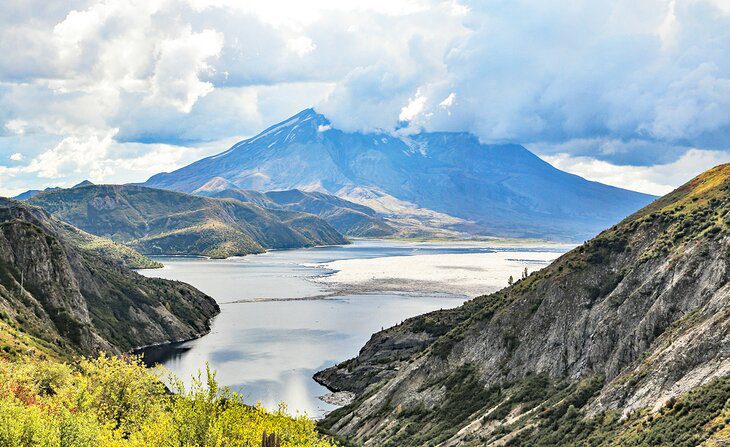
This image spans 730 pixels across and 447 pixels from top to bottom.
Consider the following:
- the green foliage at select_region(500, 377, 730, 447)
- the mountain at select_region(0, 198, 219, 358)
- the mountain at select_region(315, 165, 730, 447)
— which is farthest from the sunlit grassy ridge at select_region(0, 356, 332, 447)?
the mountain at select_region(0, 198, 219, 358)

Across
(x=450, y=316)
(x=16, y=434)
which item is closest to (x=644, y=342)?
(x=16, y=434)

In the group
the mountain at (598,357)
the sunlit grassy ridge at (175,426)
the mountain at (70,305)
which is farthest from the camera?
the mountain at (70,305)

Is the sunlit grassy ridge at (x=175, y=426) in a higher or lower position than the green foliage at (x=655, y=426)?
higher

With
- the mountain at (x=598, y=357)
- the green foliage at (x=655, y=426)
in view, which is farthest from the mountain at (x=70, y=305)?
the green foliage at (x=655, y=426)

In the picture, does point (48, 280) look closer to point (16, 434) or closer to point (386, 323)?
point (386, 323)

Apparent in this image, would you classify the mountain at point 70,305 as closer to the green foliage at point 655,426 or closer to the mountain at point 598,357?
the mountain at point 598,357

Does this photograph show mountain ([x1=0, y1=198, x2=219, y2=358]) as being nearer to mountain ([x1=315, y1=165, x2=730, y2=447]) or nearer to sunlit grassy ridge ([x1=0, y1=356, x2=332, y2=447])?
sunlit grassy ridge ([x1=0, y1=356, x2=332, y2=447])
